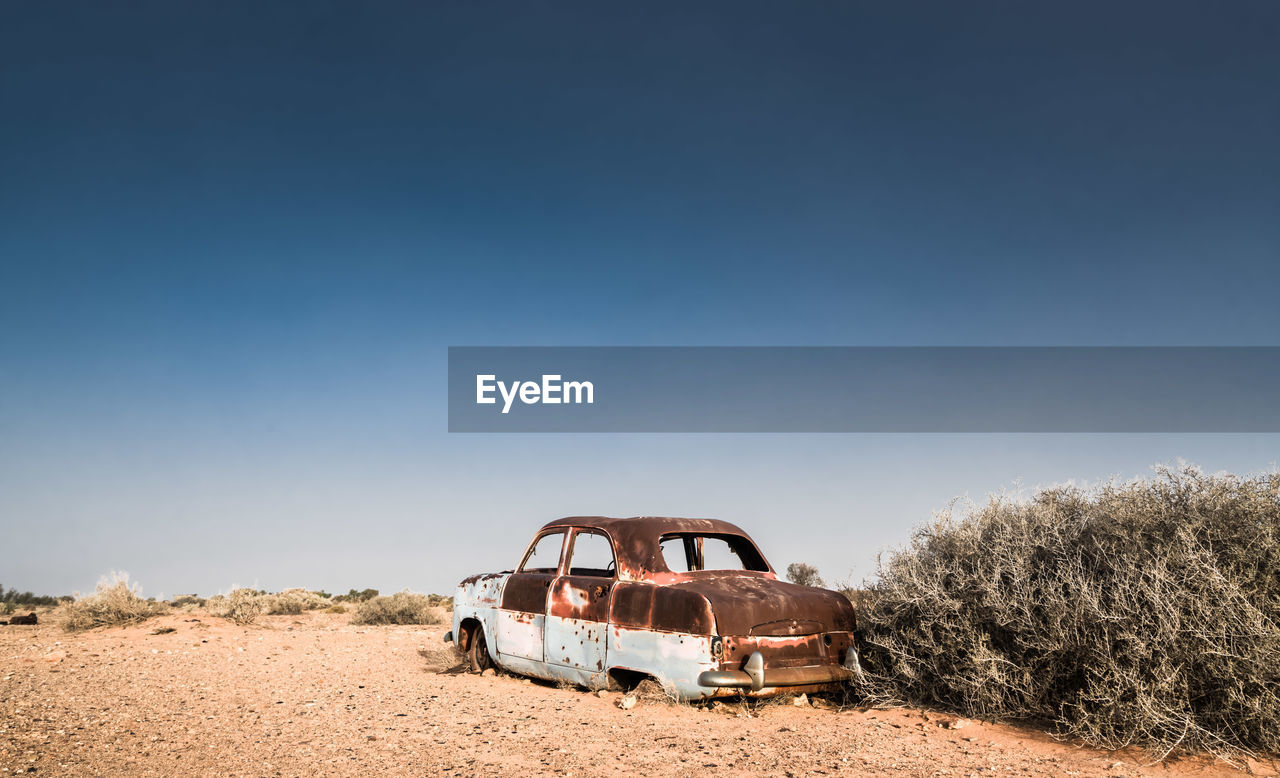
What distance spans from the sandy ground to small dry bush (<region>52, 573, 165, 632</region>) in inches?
178

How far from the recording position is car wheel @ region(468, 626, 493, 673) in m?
8.32

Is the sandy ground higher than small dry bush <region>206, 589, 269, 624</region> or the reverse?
the reverse

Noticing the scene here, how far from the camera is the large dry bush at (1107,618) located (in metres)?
4.53

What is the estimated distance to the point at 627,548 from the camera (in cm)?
678

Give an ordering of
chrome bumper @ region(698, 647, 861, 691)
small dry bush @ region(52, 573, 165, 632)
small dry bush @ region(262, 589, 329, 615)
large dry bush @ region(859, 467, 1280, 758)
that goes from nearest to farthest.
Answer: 1. large dry bush @ region(859, 467, 1280, 758)
2. chrome bumper @ region(698, 647, 861, 691)
3. small dry bush @ region(52, 573, 165, 632)
4. small dry bush @ region(262, 589, 329, 615)

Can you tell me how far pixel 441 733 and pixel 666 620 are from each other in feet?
6.08

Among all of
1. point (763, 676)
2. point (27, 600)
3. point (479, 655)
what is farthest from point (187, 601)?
point (763, 676)

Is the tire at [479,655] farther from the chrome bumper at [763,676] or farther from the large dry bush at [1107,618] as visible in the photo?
the large dry bush at [1107,618]

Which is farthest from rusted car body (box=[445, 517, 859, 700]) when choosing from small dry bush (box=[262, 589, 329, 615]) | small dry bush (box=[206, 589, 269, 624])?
small dry bush (box=[262, 589, 329, 615])

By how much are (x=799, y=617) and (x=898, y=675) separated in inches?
37.4

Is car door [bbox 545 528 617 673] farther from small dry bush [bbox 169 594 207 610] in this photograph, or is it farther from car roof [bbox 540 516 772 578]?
small dry bush [bbox 169 594 207 610]

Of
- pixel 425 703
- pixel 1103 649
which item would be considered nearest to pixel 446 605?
pixel 425 703

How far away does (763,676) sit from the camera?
566 centimetres

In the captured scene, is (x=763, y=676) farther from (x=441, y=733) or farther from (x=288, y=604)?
(x=288, y=604)
